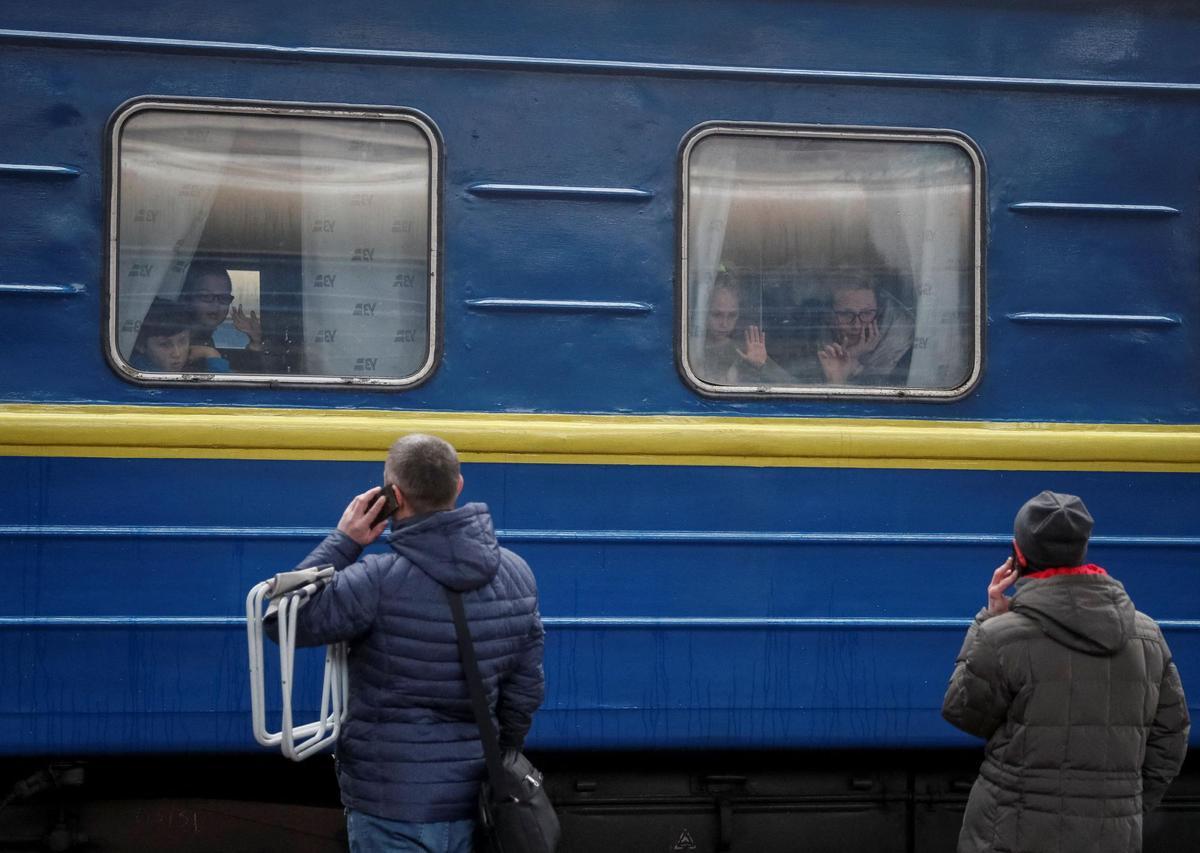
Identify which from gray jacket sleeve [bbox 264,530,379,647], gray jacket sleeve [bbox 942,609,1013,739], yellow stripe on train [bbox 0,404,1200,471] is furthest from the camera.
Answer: yellow stripe on train [bbox 0,404,1200,471]

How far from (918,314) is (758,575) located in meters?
0.92

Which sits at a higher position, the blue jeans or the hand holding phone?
the hand holding phone

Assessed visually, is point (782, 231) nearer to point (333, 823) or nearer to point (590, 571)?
point (590, 571)

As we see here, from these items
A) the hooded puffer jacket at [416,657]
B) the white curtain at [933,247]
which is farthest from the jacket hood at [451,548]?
the white curtain at [933,247]

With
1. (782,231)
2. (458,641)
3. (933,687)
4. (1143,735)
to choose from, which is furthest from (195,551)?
(1143,735)

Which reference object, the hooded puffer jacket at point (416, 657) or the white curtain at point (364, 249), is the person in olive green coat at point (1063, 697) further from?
the white curtain at point (364, 249)

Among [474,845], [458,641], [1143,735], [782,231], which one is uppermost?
[782,231]

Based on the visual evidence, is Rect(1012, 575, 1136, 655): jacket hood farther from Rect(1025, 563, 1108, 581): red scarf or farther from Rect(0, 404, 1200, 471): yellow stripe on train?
Rect(0, 404, 1200, 471): yellow stripe on train

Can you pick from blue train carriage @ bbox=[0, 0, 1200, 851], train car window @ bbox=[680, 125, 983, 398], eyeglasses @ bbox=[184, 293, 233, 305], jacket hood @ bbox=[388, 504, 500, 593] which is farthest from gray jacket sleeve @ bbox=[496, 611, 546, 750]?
eyeglasses @ bbox=[184, 293, 233, 305]

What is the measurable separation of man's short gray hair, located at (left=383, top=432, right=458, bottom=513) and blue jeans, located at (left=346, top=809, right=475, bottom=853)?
0.66 m

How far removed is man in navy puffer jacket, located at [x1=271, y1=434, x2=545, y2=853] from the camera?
279 centimetres

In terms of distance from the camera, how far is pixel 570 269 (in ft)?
12.7

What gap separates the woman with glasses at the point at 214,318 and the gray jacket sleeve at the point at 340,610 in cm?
115

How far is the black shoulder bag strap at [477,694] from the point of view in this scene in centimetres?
278
